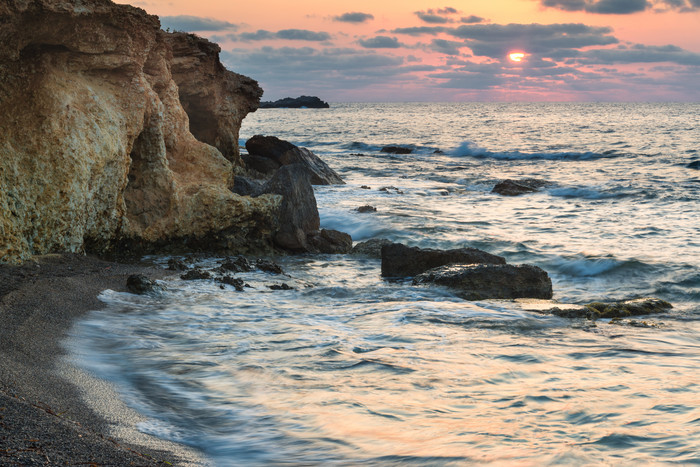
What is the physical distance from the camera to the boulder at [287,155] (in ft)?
65.6

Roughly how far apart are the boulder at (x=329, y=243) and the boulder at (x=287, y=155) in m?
9.04

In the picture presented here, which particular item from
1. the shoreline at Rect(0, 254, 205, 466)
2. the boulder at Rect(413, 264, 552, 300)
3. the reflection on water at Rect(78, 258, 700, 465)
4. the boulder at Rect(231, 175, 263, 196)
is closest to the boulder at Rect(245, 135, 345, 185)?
the boulder at Rect(231, 175, 263, 196)

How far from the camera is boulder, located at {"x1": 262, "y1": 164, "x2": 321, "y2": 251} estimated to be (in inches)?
411

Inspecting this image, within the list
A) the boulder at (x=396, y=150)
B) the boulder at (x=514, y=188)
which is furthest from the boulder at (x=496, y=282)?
the boulder at (x=396, y=150)

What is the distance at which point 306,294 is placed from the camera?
7.89 metres

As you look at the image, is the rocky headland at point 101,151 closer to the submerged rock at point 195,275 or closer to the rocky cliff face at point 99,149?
the rocky cliff face at point 99,149

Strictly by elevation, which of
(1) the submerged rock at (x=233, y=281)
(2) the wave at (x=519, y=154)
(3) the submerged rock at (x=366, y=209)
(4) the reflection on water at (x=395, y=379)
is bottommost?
(4) the reflection on water at (x=395, y=379)

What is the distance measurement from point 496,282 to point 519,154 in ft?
95.6

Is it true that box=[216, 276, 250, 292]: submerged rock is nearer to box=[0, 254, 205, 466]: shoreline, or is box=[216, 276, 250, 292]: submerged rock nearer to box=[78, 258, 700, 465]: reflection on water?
box=[78, 258, 700, 465]: reflection on water

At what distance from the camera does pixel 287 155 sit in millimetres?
19906

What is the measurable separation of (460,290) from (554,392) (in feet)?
10.9

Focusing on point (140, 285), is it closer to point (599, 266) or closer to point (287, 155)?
point (599, 266)

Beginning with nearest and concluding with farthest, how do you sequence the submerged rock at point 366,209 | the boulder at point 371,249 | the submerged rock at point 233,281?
the submerged rock at point 233,281 < the boulder at point 371,249 < the submerged rock at point 366,209

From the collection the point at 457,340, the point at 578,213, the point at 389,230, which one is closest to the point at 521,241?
the point at 389,230
